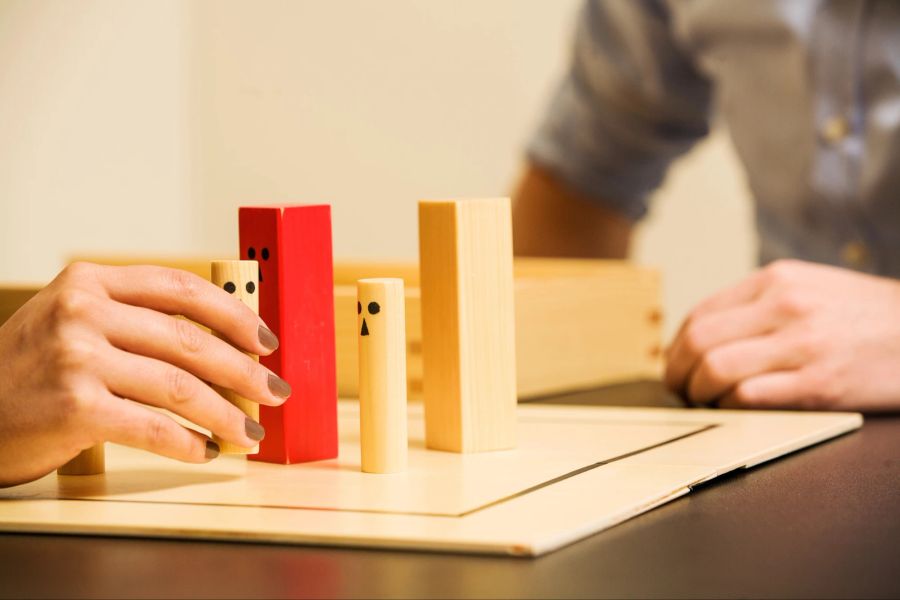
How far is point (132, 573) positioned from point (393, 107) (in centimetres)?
208

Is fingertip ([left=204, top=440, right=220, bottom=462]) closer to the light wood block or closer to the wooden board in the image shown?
the wooden board

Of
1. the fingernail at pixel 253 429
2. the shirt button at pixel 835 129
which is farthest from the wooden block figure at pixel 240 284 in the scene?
the shirt button at pixel 835 129

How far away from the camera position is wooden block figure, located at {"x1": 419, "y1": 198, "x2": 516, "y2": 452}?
0.71 metres

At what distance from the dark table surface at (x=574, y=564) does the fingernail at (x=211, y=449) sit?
87 millimetres

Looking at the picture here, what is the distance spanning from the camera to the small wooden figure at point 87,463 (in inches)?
25.8

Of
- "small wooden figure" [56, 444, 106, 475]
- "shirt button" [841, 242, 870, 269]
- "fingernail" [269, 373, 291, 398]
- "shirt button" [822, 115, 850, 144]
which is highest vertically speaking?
"shirt button" [822, 115, 850, 144]

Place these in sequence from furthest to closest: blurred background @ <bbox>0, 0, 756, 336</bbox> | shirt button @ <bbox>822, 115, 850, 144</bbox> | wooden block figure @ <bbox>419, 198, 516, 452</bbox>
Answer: blurred background @ <bbox>0, 0, 756, 336</bbox>
shirt button @ <bbox>822, 115, 850, 144</bbox>
wooden block figure @ <bbox>419, 198, 516, 452</bbox>

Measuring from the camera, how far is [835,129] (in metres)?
1.29

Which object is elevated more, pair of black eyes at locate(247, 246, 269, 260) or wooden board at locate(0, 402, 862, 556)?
pair of black eyes at locate(247, 246, 269, 260)

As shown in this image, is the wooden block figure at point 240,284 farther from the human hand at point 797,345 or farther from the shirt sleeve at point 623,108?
the shirt sleeve at point 623,108

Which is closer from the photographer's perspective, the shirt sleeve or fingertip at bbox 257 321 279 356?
fingertip at bbox 257 321 279 356

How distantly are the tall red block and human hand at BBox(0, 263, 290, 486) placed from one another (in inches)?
1.7

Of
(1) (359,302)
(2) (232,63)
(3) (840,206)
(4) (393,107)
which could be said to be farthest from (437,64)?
(1) (359,302)

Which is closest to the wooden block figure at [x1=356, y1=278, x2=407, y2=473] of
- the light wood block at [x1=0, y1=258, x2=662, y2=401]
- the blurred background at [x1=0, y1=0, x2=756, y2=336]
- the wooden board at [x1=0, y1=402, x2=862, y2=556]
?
the wooden board at [x1=0, y1=402, x2=862, y2=556]
